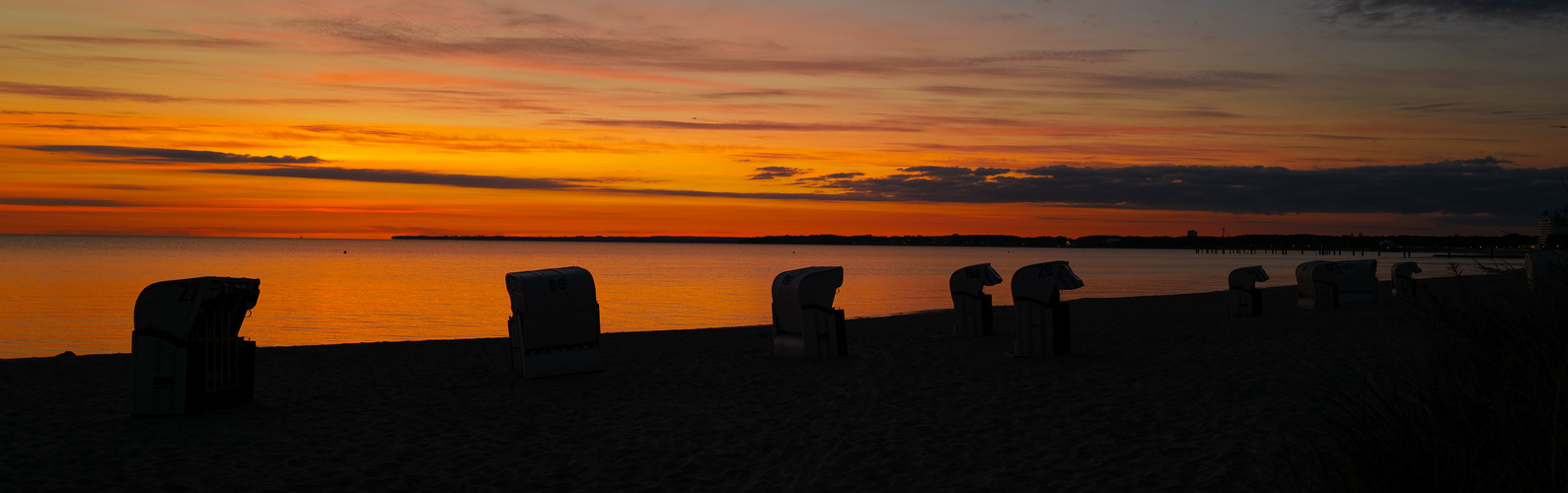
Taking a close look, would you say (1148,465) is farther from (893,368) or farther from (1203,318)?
(1203,318)

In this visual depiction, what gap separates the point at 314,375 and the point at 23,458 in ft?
18.1

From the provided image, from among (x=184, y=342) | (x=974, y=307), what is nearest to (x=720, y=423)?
(x=184, y=342)

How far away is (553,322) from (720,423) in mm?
4253

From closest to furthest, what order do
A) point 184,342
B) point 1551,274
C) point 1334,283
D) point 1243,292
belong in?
point 1551,274 → point 184,342 → point 1243,292 → point 1334,283

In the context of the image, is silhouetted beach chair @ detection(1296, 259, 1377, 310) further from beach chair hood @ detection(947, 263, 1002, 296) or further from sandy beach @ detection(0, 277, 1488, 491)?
beach chair hood @ detection(947, 263, 1002, 296)

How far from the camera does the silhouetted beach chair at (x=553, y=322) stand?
42.0 ft

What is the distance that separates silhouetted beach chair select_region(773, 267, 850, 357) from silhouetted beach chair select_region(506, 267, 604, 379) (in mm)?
3136

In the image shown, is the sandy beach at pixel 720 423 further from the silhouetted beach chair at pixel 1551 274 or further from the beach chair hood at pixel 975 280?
the beach chair hood at pixel 975 280

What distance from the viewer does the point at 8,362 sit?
14242mm

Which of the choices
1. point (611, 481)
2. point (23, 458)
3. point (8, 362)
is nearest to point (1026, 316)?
point (611, 481)

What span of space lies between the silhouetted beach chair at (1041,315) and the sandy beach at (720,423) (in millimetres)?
334

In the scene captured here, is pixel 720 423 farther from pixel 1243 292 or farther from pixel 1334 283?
pixel 1334 283

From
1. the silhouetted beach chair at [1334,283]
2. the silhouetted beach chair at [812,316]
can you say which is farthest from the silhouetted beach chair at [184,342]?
the silhouetted beach chair at [1334,283]

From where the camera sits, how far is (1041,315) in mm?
14344
